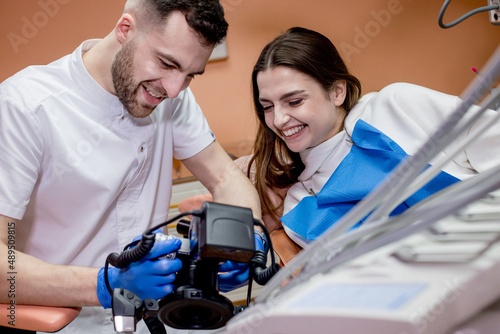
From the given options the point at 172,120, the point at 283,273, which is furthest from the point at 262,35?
the point at 283,273

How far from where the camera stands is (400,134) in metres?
1.50

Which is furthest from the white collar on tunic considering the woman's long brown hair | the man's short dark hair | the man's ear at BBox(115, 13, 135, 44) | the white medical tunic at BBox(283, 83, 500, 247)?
the man's ear at BBox(115, 13, 135, 44)

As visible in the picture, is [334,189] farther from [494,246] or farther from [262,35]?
[262,35]

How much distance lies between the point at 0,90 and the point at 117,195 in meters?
0.44

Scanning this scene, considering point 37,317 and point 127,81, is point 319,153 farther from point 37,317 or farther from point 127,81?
point 37,317

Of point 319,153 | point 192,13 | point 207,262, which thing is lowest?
point 319,153

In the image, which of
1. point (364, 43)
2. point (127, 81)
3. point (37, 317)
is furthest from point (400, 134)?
point (364, 43)

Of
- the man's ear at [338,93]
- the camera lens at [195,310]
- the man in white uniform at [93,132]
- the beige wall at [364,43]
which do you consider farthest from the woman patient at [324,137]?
the beige wall at [364,43]

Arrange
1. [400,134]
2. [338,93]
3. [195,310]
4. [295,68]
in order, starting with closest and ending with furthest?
[195,310], [400,134], [295,68], [338,93]

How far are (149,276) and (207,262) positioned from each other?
185 mm

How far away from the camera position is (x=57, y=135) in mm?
1256

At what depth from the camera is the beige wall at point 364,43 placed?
8.73 feet

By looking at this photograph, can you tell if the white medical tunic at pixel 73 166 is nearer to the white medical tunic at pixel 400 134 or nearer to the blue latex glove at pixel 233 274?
the blue latex glove at pixel 233 274

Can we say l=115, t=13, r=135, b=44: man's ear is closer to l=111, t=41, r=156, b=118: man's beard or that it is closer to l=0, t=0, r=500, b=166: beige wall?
l=111, t=41, r=156, b=118: man's beard
